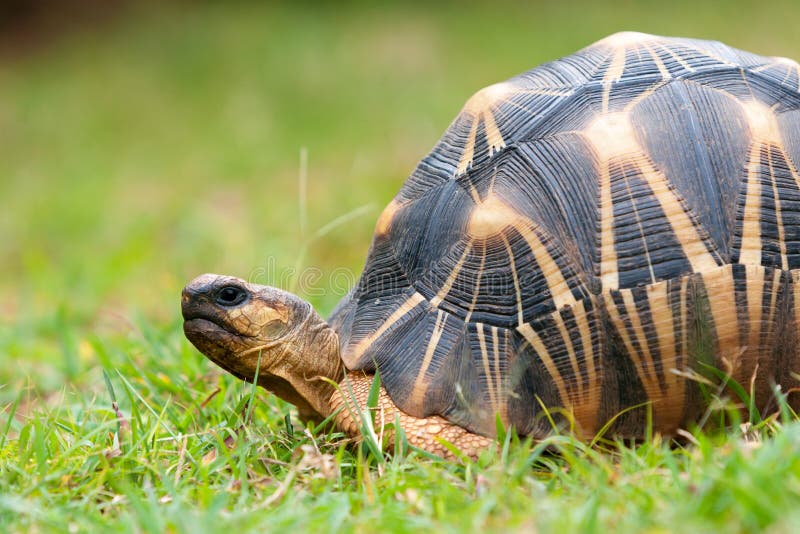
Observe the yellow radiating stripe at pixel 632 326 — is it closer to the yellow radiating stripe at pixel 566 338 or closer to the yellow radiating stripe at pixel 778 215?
the yellow radiating stripe at pixel 566 338

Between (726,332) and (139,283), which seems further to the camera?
(139,283)

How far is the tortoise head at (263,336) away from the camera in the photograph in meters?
2.74

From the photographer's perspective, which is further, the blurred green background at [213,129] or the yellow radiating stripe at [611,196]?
the blurred green background at [213,129]

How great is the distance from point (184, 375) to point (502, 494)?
5.91 feet

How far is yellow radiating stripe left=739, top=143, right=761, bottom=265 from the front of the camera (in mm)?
2477

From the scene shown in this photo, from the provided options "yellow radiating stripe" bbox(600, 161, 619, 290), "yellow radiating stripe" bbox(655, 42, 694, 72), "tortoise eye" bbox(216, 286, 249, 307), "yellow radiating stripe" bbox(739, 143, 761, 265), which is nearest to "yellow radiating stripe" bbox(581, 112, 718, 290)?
"yellow radiating stripe" bbox(600, 161, 619, 290)

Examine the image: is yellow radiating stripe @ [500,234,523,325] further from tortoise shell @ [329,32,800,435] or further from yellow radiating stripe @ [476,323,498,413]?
yellow radiating stripe @ [476,323,498,413]

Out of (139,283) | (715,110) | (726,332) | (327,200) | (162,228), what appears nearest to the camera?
(726,332)

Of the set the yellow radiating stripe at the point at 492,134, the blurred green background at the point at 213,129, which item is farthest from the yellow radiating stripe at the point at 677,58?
the blurred green background at the point at 213,129

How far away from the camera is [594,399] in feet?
8.29

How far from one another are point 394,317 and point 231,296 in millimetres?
520

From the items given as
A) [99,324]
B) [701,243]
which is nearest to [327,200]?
[99,324]

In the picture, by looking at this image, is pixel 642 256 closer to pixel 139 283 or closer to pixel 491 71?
pixel 139 283

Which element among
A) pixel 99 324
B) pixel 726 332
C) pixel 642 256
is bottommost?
pixel 99 324
